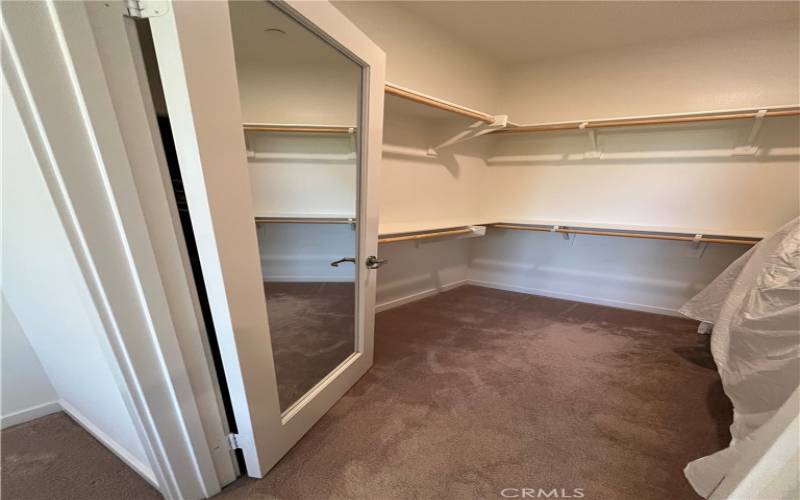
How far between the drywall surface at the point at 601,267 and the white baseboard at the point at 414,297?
0.29m

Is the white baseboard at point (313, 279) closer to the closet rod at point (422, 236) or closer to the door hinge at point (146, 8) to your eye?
the closet rod at point (422, 236)

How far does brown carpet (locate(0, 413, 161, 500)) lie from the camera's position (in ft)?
3.39

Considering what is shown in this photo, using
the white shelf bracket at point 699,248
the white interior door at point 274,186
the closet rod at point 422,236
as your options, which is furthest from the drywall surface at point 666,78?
the white interior door at point 274,186

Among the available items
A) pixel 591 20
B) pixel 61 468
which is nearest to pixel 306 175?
pixel 61 468

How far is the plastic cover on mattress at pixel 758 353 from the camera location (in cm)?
90

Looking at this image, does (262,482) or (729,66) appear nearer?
(262,482)

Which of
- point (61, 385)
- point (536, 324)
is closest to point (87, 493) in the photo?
point (61, 385)

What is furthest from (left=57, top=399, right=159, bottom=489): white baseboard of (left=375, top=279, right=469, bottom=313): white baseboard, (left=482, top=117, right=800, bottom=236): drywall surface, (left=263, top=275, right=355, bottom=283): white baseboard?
(left=482, top=117, right=800, bottom=236): drywall surface

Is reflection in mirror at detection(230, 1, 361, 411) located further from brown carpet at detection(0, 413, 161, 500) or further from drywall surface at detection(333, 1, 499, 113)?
drywall surface at detection(333, 1, 499, 113)

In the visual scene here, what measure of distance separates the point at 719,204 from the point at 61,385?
4.36 metres

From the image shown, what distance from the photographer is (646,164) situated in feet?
7.84

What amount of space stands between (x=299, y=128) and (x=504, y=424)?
1724 millimetres

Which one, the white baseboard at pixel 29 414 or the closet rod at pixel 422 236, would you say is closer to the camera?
the white baseboard at pixel 29 414

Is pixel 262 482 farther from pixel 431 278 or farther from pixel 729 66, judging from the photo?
pixel 729 66
